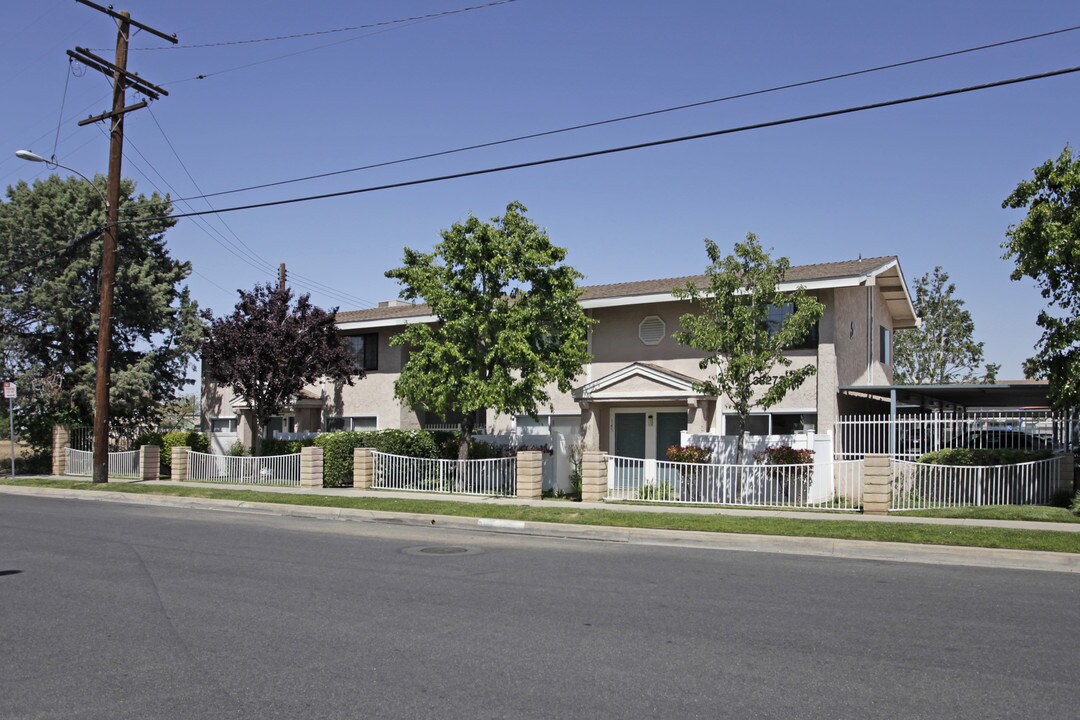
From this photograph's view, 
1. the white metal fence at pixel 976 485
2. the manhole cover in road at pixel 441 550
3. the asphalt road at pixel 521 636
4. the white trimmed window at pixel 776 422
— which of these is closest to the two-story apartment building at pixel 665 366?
the white trimmed window at pixel 776 422

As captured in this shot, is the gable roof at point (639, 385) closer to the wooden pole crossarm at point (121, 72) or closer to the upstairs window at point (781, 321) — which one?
the upstairs window at point (781, 321)

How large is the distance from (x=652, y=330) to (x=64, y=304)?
66.6 feet

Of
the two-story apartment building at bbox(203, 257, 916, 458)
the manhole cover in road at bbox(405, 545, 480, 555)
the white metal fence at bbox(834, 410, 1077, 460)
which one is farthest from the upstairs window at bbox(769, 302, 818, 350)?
the manhole cover in road at bbox(405, 545, 480, 555)

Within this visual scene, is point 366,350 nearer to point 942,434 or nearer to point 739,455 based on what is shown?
point 739,455

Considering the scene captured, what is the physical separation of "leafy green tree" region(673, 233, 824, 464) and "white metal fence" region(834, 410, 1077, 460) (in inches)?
82.6

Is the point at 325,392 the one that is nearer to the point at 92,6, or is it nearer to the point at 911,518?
the point at 92,6

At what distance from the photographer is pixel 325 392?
30.2 meters

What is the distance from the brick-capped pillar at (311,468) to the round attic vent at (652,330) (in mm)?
8942

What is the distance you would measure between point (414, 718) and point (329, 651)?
1.69 meters

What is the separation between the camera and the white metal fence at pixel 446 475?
20.6m

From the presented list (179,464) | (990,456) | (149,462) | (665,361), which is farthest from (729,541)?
(149,462)

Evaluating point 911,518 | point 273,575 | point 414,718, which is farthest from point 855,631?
point 911,518

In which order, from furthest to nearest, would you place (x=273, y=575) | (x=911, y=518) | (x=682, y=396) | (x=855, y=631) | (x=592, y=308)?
(x=592, y=308), (x=682, y=396), (x=911, y=518), (x=273, y=575), (x=855, y=631)

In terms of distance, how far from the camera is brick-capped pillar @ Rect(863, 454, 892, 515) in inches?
623
